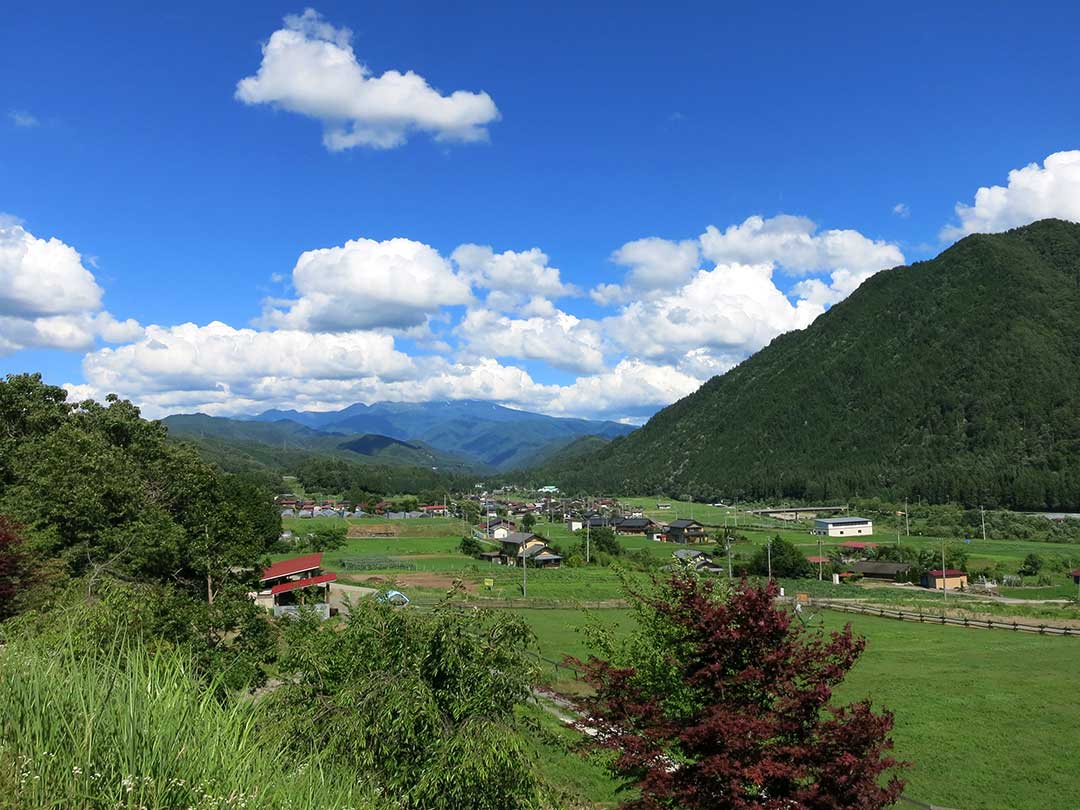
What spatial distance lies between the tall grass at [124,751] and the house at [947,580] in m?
77.4

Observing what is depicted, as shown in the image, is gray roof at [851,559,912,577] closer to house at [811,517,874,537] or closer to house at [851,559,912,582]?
house at [851,559,912,582]

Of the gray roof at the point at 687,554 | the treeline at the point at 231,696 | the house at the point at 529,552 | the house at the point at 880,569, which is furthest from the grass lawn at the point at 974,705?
the house at the point at 529,552

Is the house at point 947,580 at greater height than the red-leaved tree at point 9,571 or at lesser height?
lesser

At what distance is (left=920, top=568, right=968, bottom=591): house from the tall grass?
254ft

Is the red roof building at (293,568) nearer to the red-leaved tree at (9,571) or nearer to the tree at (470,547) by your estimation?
the tree at (470,547)

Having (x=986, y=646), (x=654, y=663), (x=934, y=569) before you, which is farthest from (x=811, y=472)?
(x=654, y=663)

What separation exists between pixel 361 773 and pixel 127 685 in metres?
4.43

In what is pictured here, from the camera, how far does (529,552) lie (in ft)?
274

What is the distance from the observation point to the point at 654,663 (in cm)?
1164

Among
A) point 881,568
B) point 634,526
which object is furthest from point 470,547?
point 881,568

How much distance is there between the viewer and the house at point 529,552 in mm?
82625

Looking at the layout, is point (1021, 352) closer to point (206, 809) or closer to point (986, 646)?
point (986, 646)

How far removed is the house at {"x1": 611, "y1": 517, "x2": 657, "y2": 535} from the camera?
398 ft

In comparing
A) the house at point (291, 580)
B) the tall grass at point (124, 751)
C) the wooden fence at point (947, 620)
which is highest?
the tall grass at point (124, 751)
